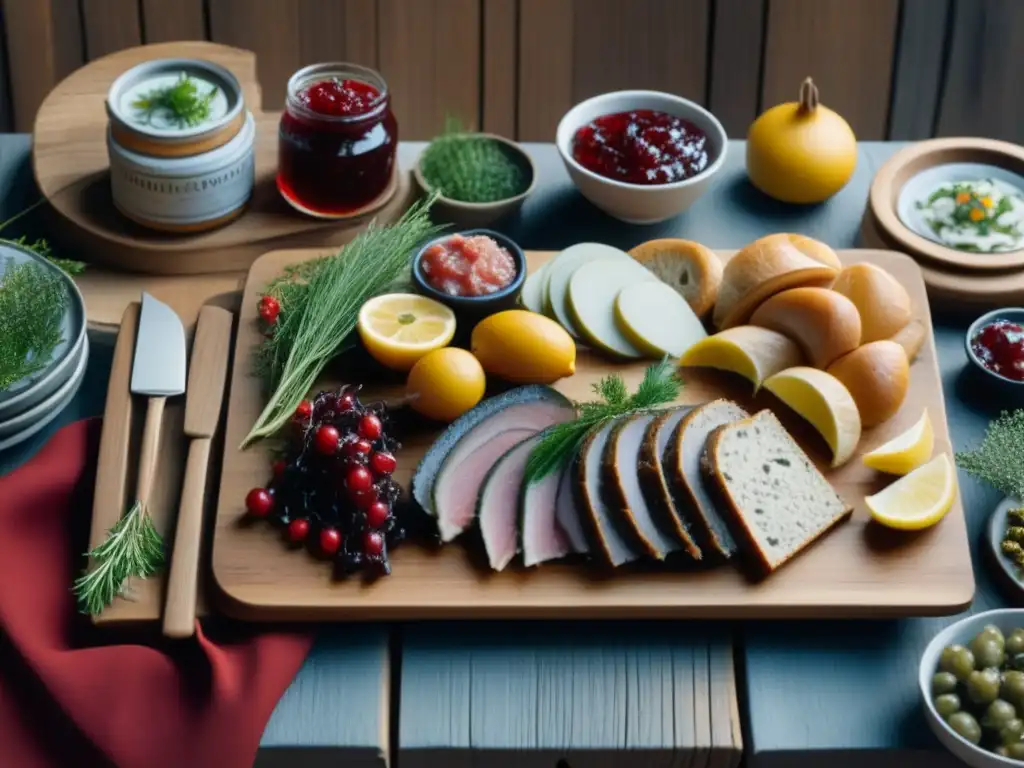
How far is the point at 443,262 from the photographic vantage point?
203 centimetres

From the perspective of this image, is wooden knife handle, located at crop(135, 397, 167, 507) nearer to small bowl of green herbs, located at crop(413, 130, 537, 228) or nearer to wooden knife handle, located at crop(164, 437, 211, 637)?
wooden knife handle, located at crop(164, 437, 211, 637)

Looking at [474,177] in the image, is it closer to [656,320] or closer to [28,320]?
[656,320]

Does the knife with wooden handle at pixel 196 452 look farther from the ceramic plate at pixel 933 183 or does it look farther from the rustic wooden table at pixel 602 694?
the ceramic plate at pixel 933 183

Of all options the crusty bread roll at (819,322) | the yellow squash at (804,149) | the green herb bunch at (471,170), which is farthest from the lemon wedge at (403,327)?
the yellow squash at (804,149)

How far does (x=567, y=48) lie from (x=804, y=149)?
1.00 m

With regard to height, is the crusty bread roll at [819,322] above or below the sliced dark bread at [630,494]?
above

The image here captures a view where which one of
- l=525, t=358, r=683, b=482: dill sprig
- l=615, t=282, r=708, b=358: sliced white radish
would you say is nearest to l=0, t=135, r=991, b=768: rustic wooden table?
l=525, t=358, r=683, b=482: dill sprig

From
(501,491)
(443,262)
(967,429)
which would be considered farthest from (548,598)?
(967,429)

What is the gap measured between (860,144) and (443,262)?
1017 millimetres

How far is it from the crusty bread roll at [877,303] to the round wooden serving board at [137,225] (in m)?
0.76

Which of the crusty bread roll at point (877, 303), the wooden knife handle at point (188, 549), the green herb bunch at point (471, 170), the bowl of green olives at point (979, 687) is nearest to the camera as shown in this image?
the bowl of green olives at point (979, 687)

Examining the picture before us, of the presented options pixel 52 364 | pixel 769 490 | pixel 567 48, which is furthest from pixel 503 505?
pixel 567 48

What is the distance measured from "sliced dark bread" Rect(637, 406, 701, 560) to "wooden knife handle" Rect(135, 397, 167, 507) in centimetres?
63

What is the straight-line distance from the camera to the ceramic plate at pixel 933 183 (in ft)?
7.42
